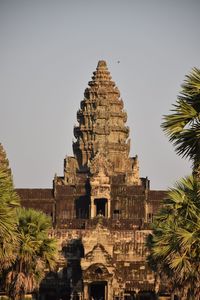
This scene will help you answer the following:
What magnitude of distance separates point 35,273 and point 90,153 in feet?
361

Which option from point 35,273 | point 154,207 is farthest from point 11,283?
point 154,207

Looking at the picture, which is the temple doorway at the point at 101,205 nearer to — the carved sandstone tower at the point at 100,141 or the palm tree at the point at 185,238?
the carved sandstone tower at the point at 100,141

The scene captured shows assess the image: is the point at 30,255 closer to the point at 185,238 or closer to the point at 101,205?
the point at 185,238

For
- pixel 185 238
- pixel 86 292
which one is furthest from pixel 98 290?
pixel 185 238

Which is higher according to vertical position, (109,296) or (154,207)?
(154,207)

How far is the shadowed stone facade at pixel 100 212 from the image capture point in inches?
4473

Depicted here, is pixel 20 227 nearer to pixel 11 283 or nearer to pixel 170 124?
pixel 11 283

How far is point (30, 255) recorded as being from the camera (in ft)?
261

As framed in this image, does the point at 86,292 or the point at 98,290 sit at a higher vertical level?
the point at 98,290

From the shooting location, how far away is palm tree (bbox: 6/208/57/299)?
8006 centimetres

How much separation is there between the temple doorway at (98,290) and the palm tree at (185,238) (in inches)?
1722

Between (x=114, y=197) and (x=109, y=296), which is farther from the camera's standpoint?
(x=114, y=197)

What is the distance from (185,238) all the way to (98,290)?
197ft

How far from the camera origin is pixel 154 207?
148 meters
